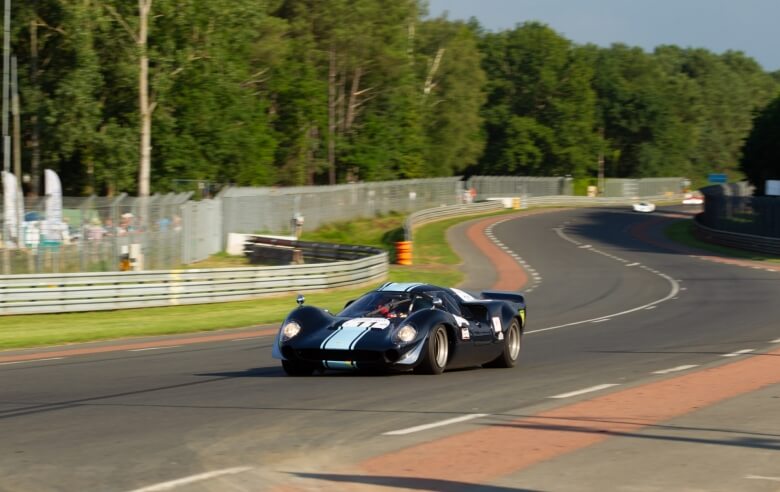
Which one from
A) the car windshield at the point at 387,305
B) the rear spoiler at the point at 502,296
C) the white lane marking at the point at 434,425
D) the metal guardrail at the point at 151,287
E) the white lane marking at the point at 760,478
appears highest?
the car windshield at the point at 387,305

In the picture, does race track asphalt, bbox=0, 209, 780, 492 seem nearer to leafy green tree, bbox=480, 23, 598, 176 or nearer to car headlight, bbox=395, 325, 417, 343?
car headlight, bbox=395, 325, 417, 343

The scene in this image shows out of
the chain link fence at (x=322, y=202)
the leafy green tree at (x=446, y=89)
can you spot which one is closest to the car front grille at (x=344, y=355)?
the chain link fence at (x=322, y=202)

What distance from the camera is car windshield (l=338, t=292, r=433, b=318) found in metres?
13.5

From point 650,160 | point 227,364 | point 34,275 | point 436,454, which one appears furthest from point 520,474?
point 650,160

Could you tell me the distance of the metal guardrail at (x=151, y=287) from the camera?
24.6m

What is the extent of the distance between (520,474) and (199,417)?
3366 mm

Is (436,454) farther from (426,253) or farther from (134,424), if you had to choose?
(426,253)

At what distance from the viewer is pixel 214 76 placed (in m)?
57.1

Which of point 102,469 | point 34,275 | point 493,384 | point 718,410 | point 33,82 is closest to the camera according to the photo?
point 102,469

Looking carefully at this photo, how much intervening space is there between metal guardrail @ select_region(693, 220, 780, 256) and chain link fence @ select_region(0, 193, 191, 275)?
94.1ft

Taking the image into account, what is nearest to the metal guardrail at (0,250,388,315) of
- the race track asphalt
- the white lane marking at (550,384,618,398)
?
the race track asphalt

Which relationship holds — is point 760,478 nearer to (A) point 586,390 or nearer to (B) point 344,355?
(A) point 586,390

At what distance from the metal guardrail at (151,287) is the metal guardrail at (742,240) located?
25.0m

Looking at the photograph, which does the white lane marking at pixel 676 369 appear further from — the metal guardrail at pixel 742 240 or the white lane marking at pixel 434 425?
the metal guardrail at pixel 742 240
